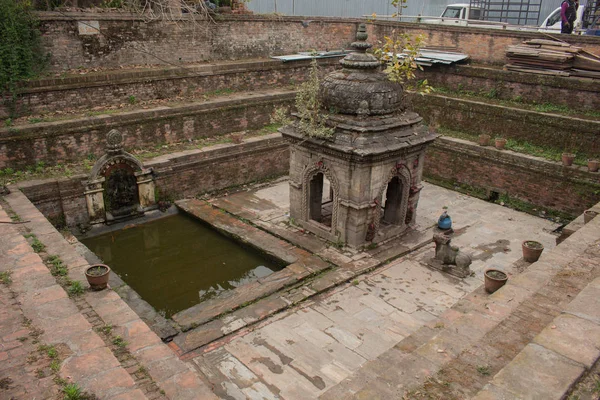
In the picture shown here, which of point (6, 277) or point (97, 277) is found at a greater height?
point (6, 277)

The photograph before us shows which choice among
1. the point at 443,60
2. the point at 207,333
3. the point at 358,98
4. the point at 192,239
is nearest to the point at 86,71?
the point at 192,239

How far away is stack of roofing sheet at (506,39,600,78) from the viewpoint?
1512 centimetres

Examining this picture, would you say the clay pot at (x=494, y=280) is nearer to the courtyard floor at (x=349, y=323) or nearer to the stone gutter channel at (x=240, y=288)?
the courtyard floor at (x=349, y=323)

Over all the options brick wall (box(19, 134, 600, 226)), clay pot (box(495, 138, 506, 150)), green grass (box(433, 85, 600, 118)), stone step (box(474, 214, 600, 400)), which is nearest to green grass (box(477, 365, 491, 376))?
stone step (box(474, 214, 600, 400))

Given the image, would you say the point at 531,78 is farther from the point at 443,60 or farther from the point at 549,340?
the point at 549,340

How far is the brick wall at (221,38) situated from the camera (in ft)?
49.4

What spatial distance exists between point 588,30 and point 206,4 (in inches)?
575

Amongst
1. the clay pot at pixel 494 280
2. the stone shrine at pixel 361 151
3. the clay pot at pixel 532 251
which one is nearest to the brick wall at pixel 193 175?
the stone shrine at pixel 361 151

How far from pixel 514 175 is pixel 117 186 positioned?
11.4 meters

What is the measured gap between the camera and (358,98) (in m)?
10.2

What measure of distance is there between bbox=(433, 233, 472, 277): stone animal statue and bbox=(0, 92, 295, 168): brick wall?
884 centimetres

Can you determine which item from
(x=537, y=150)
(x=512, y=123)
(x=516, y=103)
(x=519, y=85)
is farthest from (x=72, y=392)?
(x=519, y=85)

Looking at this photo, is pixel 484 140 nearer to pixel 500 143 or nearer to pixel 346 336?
pixel 500 143

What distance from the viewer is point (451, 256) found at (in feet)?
33.3
